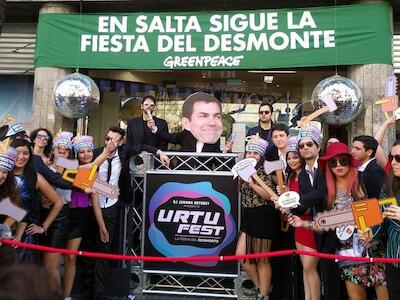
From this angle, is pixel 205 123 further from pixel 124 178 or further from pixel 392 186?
pixel 392 186

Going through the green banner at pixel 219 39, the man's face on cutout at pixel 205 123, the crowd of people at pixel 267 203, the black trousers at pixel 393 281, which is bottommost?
the black trousers at pixel 393 281

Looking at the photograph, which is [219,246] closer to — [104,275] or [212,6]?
[104,275]

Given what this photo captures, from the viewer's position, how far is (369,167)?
4.35 m

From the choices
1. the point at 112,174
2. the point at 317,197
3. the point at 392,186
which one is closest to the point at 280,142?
the point at 317,197

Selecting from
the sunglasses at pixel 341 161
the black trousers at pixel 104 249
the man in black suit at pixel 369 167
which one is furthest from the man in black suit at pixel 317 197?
the black trousers at pixel 104 249

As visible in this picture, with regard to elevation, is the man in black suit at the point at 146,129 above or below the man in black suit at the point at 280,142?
above

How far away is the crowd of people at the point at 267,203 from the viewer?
3.86m

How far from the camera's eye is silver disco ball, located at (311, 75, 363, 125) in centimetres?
661

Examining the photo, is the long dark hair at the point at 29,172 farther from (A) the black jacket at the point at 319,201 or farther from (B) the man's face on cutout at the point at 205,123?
(B) the man's face on cutout at the point at 205,123

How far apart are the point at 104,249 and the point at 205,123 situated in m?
2.71

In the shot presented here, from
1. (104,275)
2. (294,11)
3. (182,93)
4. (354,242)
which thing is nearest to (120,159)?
(104,275)

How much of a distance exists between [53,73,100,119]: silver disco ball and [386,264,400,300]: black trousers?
5.26 m

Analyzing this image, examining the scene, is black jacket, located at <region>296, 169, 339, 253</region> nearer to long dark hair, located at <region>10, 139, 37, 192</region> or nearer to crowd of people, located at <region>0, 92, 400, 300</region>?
crowd of people, located at <region>0, 92, 400, 300</region>

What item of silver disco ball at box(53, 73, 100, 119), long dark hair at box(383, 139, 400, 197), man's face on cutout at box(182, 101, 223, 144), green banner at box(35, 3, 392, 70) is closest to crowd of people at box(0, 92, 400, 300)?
long dark hair at box(383, 139, 400, 197)
